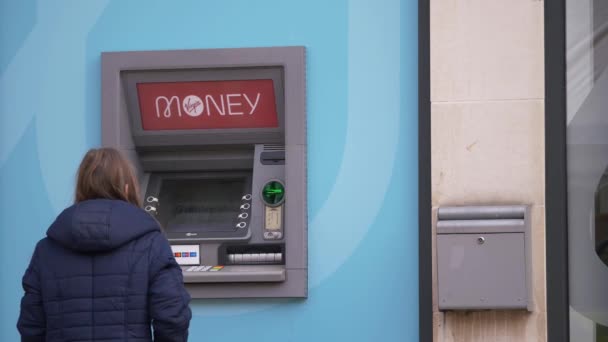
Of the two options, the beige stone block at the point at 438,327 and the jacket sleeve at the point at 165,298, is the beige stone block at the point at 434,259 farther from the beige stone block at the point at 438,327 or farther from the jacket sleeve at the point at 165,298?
the jacket sleeve at the point at 165,298

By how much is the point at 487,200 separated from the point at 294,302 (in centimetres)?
102

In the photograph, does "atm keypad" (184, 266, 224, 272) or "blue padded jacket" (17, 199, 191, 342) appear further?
"atm keypad" (184, 266, 224, 272)

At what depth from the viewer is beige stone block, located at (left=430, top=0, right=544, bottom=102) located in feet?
13.5

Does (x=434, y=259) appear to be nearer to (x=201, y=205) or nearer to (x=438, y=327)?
(x=438, y=327)

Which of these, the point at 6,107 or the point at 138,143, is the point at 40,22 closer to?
the point at 6,107

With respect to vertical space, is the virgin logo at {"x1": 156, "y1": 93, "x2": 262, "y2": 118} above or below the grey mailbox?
above

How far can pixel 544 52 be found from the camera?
4.11 meters

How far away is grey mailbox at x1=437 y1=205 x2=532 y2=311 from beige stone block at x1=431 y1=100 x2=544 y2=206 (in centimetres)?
18

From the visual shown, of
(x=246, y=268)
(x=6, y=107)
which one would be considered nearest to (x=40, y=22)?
(x=6, y=107)

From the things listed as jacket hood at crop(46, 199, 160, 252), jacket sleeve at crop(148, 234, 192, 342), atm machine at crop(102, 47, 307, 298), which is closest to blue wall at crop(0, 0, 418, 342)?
atm machine at crop(102, 47, 307, 298)

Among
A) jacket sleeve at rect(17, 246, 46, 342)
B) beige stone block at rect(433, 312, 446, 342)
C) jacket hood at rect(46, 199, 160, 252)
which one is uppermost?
jacket hood at rect(46, 199, 160, 252)

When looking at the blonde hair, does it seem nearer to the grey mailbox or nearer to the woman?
the woman

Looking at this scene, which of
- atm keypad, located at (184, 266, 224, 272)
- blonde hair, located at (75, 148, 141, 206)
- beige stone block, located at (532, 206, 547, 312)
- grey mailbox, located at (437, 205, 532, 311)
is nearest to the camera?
blonde hair, located at (75, 148, 141, 206)

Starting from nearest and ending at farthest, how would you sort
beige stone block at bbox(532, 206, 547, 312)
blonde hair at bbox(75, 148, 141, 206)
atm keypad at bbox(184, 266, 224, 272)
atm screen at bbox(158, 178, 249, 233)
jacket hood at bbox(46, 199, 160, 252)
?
jacket hood at bbox(46, 199, 160, 252), blonde hair at bbox(75, 148, 141, 206), beige stone block at bbox(532, 206, 547, 312), atm keypad at bbox(184, 266, 224, 272), atm screen at bbox(158, 178, 249, 233)
